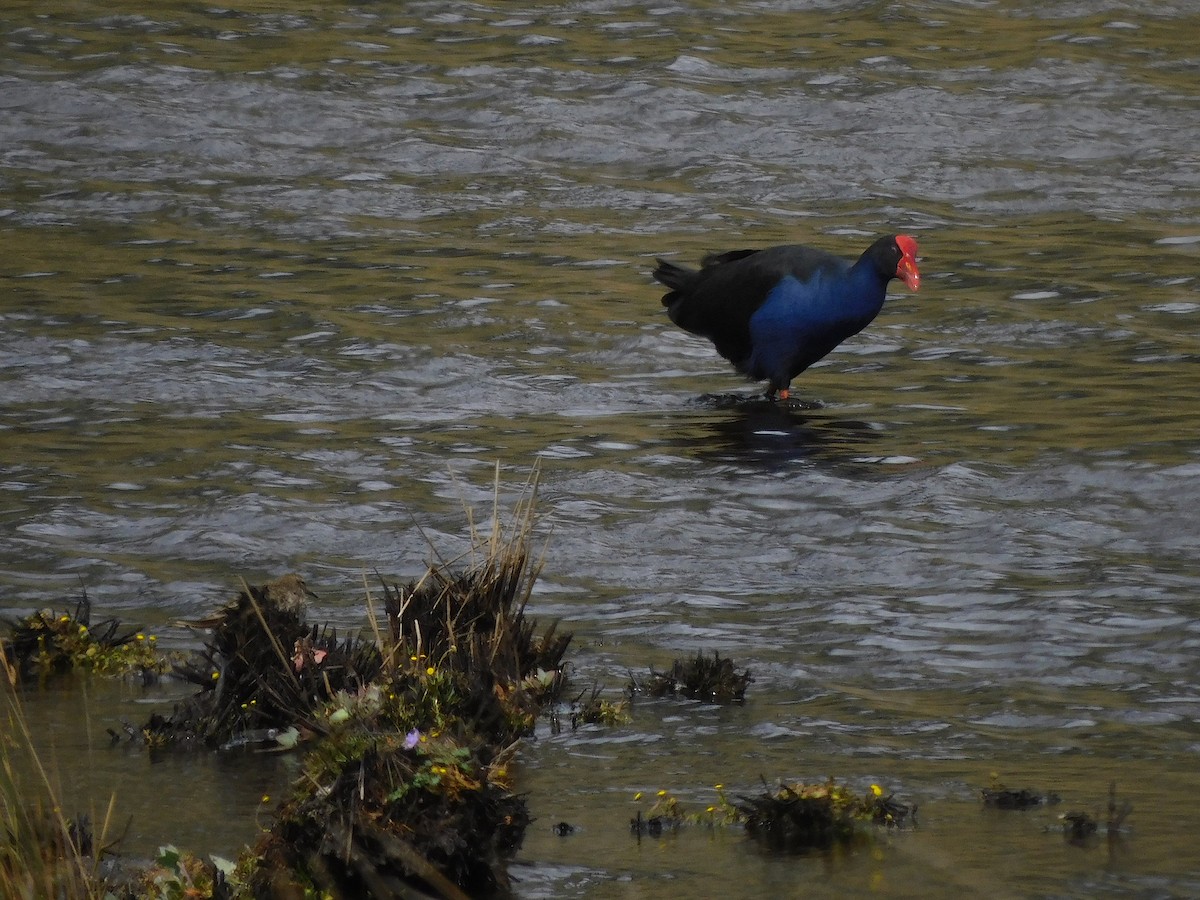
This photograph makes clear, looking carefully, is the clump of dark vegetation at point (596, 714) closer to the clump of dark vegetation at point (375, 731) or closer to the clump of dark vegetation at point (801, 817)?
the clump of dark vegetation at point (375, 731)

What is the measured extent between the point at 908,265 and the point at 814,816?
305 inches

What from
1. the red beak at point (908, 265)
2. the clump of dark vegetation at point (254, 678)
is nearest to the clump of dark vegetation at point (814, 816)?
the clump of dark vegetation at point (254, 678)

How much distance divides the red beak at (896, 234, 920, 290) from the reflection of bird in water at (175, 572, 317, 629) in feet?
21.2

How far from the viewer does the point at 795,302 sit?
12.4 m

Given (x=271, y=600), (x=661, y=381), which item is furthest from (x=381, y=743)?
(x=661, y=381)

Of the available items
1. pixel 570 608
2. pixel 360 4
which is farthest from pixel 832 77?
pixel 570 608

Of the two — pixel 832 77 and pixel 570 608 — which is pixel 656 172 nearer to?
pixel 832 77

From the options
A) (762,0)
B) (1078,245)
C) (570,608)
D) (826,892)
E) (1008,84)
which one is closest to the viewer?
(826,892)

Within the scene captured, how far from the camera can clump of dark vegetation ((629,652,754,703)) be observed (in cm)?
668

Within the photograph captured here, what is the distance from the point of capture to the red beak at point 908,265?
1245 cm

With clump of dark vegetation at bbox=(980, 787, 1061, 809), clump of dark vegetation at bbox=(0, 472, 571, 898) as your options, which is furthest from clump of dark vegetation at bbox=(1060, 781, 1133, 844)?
clump of dark vegetation at bbox=(0, 472, 571, 898)

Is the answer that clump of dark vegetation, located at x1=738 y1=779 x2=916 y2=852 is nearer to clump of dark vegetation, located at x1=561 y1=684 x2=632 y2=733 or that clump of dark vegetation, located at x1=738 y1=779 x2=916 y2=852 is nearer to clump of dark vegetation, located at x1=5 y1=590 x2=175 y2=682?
clump of dark vegetation, located at x1=561 y1=684 x2=632 y2=733

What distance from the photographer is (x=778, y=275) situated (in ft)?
41.2

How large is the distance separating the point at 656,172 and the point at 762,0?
19.0ft
